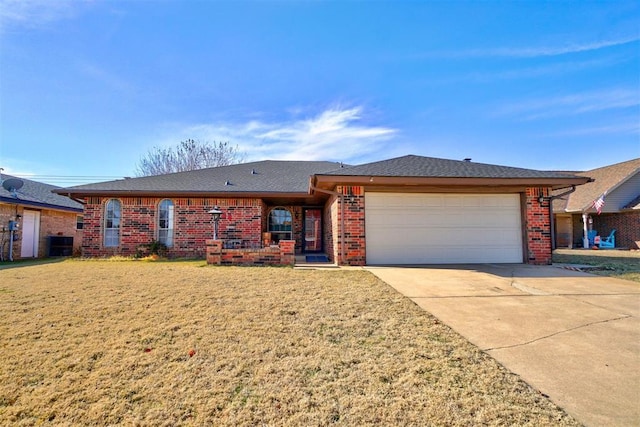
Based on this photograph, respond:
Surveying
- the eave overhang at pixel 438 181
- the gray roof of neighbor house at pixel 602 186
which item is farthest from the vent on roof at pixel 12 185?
the gray roof of neighbor house at pixel 602 186

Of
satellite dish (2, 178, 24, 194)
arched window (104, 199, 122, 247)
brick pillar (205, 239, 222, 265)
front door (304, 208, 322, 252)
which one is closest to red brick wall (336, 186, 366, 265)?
brick pillar (205, 239, 222, 265)

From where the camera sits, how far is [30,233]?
12852mm

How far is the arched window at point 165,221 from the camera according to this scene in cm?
1126

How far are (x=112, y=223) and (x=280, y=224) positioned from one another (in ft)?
21.3

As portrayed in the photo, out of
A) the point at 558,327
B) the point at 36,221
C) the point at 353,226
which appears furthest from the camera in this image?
the point at 36,221

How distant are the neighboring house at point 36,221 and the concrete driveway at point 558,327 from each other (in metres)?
14.5

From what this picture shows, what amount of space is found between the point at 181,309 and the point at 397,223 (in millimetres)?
6487

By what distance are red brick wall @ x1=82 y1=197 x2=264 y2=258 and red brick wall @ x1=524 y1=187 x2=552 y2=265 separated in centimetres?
901

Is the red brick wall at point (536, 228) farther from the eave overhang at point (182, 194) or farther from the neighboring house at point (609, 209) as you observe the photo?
the neighboring house at point (609, 209)

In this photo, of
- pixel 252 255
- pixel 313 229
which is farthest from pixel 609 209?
pixel 252 255

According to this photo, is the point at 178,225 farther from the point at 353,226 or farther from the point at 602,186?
the point at 602,186

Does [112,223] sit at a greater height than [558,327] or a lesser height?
greater

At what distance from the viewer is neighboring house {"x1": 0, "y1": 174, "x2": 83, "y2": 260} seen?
11680mm

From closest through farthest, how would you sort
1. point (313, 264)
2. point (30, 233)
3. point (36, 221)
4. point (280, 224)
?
point (313, 264) < point (30, 233) < point (36, 221) < point (280, 224)
